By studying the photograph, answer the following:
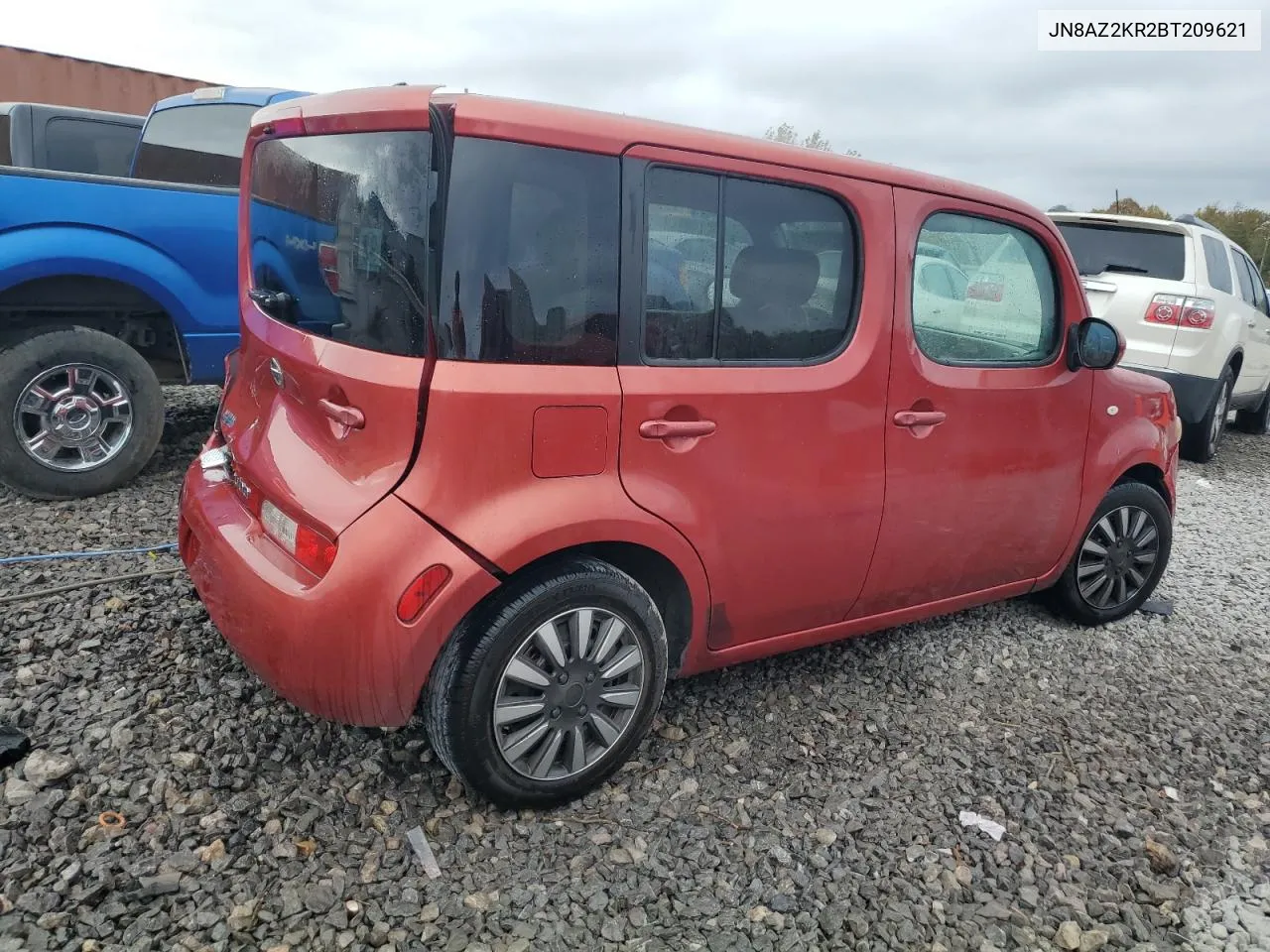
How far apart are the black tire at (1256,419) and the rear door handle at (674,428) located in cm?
905

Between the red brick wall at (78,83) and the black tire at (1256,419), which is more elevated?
the red brick wall at (78,83)

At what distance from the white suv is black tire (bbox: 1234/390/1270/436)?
2.41 m

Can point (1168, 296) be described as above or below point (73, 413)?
above

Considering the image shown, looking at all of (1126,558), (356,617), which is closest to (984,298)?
(1126,558)

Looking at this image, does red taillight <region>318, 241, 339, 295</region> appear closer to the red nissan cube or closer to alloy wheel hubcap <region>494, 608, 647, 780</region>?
the red nissan cube

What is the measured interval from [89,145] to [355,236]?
5.38 m

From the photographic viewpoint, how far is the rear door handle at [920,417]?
2967 millimetres

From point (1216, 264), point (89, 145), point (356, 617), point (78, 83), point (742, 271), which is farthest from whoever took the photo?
point (78, 83)

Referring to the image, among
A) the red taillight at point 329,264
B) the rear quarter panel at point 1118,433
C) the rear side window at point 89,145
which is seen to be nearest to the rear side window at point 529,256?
the red taillight at point 329,264

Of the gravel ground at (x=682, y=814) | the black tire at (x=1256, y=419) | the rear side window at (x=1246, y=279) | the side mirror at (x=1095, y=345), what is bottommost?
the gravel ground at (x=682, y=814)

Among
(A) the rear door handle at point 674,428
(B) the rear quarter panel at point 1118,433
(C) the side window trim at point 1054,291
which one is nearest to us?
(A) the rear door handle at point 674,428

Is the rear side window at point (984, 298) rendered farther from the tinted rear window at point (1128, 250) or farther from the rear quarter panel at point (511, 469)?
the tinted rear window at point (1128, 250)

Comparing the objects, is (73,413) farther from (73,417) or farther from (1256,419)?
(1256,419)

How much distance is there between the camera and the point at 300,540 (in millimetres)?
2309
